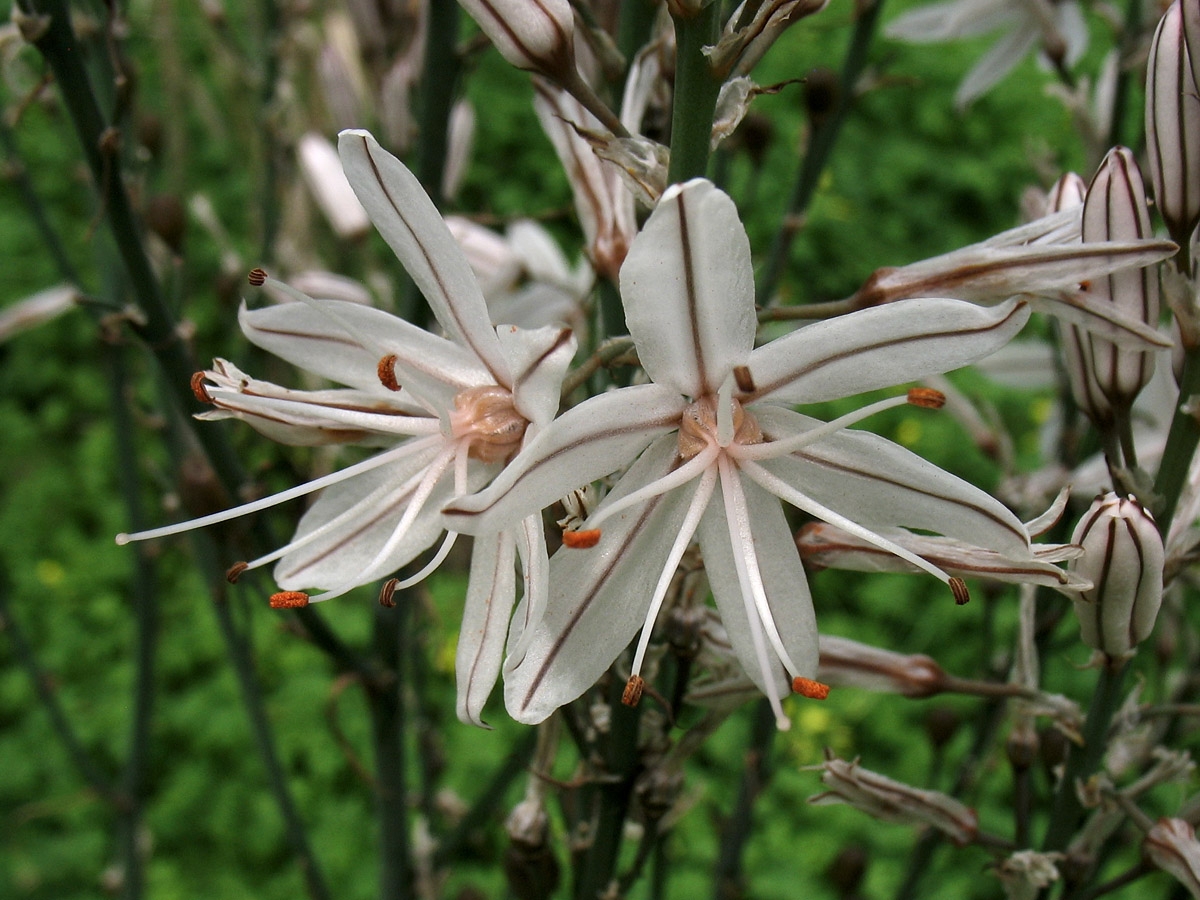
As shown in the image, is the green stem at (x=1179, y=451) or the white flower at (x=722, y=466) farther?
the green stem at (x=1179, y=451)

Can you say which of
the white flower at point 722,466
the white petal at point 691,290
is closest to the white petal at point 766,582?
the white flower at point 722,466

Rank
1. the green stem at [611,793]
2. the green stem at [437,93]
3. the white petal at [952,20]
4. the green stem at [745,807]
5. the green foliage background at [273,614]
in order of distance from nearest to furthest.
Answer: the green stem at [611,793]
the green stem at [437,93]
the green stem at [745,807]
the white petal at [952,20]
the green foliage background at [273,614]

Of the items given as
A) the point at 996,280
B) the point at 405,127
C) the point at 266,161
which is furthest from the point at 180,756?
the point at 996,280

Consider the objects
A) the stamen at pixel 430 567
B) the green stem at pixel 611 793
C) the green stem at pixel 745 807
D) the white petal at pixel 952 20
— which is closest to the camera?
the stamen at pixel 430 567

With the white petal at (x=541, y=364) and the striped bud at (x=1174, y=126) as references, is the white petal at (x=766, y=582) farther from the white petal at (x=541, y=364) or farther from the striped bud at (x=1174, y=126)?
the striped bud at (x=1174, y=126)

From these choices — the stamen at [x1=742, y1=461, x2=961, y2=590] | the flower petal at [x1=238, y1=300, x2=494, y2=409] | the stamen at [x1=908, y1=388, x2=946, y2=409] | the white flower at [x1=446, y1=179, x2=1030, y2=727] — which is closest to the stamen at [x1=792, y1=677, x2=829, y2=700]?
the white flower at [x1=446, y1=179, x2=1030, y2=727]

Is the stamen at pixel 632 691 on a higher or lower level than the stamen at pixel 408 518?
lower

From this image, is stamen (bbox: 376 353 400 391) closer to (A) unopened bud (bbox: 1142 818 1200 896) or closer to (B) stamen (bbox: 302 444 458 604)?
(B) stamen (bbox: 302 444 458 604)

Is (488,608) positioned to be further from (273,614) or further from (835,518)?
(273,614)
